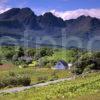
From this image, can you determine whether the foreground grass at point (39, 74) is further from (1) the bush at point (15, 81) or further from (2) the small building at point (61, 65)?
(2) the small building at point (61, 65)

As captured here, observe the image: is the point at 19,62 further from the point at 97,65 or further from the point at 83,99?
the point at 83,99

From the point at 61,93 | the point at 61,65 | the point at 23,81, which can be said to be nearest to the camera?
the point at 61,93

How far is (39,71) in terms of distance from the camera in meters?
131

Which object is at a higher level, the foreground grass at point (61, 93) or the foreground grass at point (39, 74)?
the foreground grass at point (61, 93)

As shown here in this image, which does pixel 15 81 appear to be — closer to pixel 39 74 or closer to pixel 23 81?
pixel 23 81

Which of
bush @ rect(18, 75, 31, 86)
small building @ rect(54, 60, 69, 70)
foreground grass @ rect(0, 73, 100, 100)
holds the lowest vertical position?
small building @ rect(54, 60, 69, 70)

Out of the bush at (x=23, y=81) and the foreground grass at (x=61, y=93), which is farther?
the bush at (x=23, y=81)

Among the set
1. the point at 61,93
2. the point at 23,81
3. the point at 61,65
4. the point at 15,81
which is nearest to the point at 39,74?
the point at 61,65

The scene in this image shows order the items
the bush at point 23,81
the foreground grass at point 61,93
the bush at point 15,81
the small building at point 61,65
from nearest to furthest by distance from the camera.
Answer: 1. the foreground grass at point 61,93
2. the bush at point 15,81
3. the bush at point 23,81
4. the small building at point 61,65

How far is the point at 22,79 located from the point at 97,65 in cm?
3846

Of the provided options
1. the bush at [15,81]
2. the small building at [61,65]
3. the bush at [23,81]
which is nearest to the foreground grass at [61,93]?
the bush at [15,81]

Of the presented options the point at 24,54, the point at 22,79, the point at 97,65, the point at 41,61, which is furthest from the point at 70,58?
the point at 22,79

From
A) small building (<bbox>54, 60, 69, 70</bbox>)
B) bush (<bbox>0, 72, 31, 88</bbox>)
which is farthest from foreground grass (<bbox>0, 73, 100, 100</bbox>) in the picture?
small building (<bbox>54, 60, 69, 70</bbox>)

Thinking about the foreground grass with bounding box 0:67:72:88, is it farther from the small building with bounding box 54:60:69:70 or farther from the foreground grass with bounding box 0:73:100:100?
the foreground grass with bounding box 0:73:100:100
